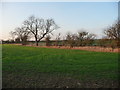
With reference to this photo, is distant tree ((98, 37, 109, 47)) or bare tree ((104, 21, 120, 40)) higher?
bare tree ((104, 21, 120, 40))

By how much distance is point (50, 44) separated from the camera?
2188 centimetres

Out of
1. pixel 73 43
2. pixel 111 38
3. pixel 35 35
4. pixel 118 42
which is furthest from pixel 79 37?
pixel 35 35

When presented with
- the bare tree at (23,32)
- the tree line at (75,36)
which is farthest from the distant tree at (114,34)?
the bare tree at (23,32)

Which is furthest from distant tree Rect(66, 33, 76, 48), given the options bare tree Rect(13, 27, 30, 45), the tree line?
bare tree Rect(13, 27, 30, 45)

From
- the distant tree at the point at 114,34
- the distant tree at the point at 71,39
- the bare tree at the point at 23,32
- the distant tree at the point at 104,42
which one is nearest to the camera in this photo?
the distant tree at the point at 114,34

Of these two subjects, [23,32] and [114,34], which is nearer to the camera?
[114,34]

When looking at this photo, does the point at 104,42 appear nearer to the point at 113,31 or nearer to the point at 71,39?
the point at 113,31

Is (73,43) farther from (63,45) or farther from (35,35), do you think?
(35,35)

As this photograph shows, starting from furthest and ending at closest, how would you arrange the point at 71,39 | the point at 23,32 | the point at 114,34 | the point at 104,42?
the point at 23,32 < the point at 71,39 < the point at 104,42 < the point at 114,34

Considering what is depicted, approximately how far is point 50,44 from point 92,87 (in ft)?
63.3

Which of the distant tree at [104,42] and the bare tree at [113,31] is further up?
the bare tree at [113,31]

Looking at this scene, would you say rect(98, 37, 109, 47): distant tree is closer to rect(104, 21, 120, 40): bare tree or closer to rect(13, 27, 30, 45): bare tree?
rect(104, 21, 120, 40): bare tree

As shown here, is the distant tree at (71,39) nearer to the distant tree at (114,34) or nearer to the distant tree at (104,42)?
the distant tree at (104,42)

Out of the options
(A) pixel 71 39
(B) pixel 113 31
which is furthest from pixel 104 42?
(A) pixel 71 39
